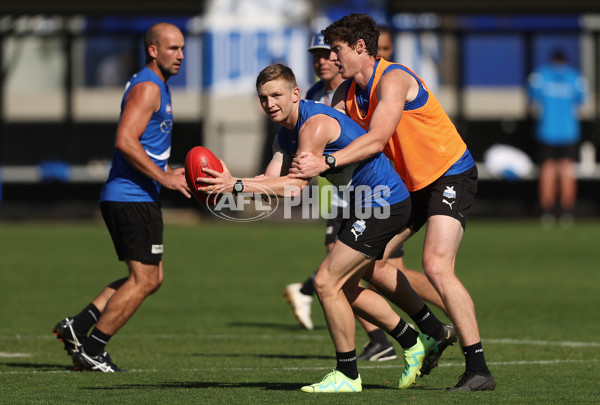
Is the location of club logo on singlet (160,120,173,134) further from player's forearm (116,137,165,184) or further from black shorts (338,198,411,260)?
black shorts (338,198,411,260)

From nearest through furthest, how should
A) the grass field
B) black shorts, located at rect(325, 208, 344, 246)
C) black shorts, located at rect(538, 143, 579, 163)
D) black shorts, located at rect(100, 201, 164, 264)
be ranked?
the grass field
black shorts, located at rect(100, 201, 164, 264)
black shorts, located at rect(325, 208, 344, 246)
black shorts, located at rect(538, 143, 579, 163)

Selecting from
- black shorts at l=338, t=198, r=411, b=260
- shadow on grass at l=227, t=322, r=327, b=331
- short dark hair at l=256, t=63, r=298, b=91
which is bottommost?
shadow on grass at l=227, t=322, r=327, b=331

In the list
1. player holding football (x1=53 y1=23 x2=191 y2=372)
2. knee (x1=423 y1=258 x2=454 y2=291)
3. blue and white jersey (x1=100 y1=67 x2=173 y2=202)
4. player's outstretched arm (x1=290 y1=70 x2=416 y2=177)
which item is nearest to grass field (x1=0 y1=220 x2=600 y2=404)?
player holding football (x1=53 y1=23 x2=191 y2=372)

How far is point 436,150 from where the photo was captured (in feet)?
25.4

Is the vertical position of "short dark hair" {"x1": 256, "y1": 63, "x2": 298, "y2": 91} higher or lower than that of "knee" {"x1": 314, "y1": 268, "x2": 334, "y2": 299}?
higher

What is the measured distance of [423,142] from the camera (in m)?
7.73

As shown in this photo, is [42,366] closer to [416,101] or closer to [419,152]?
[419,152]

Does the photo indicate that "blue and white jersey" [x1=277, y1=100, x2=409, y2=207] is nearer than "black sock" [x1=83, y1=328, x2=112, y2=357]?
Yes

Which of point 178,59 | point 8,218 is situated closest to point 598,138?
point 8,218

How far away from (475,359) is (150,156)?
292 cm

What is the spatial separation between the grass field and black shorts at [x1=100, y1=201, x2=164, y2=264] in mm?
799

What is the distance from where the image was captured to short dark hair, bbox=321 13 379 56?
295 inches

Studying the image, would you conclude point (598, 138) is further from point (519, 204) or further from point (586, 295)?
point (586, 295)

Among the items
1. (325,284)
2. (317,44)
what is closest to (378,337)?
(325,284)
